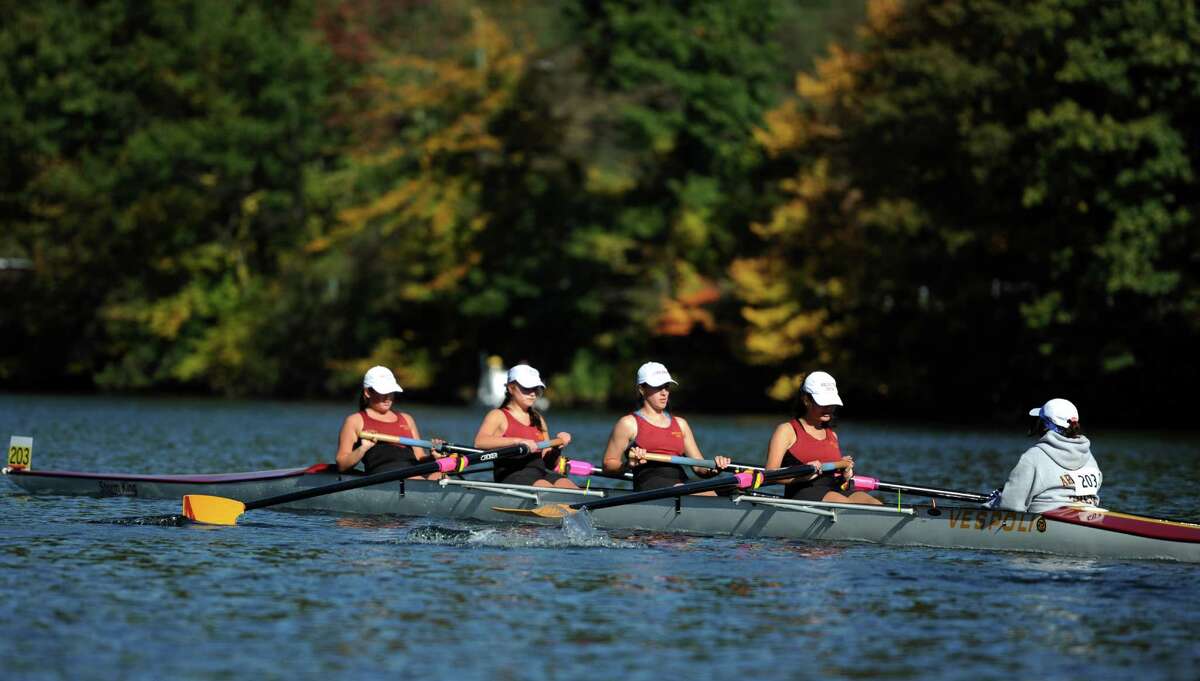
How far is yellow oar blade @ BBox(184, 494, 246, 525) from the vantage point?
19.5m

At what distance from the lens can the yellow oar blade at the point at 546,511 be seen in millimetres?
18922

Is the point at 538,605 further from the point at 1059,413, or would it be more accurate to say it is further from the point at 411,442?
the point at 411,442

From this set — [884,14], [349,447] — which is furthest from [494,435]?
[884,14]

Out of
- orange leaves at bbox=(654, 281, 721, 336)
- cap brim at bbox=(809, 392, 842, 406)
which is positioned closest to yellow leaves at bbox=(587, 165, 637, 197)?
orange leaves at bbox=(654, 281, 721, 336)

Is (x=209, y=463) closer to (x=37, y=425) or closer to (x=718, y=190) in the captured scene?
(x=37, y=425)

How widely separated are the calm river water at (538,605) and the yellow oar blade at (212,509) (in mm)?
189

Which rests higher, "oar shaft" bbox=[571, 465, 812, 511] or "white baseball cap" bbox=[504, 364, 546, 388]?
"white baseball cap" bbox=[504, 364, 546, 388]

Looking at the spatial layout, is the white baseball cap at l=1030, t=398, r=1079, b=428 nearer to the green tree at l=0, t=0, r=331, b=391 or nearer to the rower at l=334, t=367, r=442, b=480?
the rower at l=334, t=367, r=442, b=480

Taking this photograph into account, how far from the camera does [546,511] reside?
19.1 metres

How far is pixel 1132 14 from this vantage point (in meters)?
41.9

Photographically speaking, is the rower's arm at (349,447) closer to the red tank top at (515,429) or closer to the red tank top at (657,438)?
the red tank top at (515,429)

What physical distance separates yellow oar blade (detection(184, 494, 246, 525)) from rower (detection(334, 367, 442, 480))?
56.7 inches

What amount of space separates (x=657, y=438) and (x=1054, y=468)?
13.5 ft

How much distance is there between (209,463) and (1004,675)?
66.2ft
